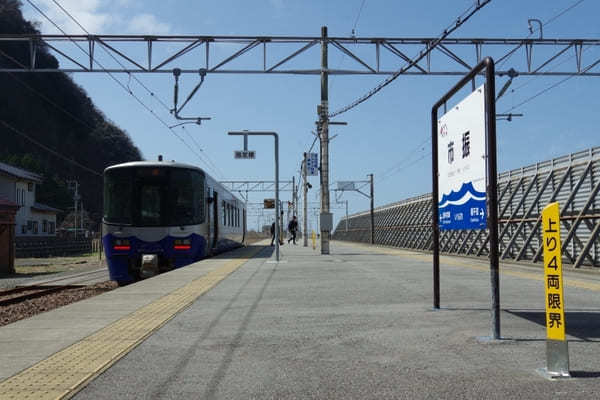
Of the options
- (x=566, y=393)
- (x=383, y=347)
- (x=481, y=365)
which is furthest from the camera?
(x=383, y=347)

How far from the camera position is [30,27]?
82.7m

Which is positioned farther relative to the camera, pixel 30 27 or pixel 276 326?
pixel 30 27

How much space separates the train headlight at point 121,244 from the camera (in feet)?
50.4

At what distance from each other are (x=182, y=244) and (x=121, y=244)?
1485mm

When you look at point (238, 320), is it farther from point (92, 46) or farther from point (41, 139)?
point (41, 139)

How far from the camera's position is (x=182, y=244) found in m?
16.0

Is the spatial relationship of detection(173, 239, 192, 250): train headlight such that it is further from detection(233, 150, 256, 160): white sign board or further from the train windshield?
detection(233, 150, 256, 160): white sign board

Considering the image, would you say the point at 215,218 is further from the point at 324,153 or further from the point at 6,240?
the point at 6,240

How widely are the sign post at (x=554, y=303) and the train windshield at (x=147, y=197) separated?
12.3m

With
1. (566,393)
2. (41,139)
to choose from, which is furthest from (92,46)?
(41,139)

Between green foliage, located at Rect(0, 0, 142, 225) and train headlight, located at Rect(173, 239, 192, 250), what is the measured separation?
59.9 meters

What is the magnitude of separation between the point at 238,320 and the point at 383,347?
208cm

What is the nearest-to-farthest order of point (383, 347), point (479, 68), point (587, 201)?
point (383, 347), point (479, 68), point (587, 201)

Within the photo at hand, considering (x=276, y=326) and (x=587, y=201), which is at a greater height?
(x=587, y=201)
